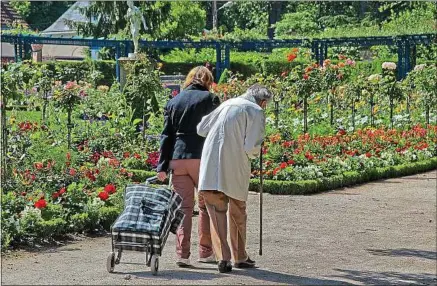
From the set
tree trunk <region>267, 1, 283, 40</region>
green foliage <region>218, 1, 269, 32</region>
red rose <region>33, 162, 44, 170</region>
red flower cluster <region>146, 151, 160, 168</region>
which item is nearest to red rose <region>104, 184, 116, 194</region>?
red rose <region>33, 162, 44, 170</region>

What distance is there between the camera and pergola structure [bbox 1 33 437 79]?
33.7m

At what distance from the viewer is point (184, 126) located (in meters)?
8.36

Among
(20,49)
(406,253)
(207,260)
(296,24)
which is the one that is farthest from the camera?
(296,24)

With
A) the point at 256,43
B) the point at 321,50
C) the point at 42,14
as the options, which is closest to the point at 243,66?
the point at 256,43

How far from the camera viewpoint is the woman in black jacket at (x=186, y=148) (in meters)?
Result: 8.34

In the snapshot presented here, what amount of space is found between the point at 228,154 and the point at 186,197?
1.88ft

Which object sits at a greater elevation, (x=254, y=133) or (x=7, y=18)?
(x=7, y=18)

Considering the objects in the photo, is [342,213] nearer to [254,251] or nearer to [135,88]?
[254,251]

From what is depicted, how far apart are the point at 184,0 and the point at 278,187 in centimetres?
3480

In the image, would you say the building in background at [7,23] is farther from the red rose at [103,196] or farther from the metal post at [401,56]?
the red rose at [103,196]

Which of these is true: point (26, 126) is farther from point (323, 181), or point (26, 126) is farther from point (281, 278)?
point (281, 278)

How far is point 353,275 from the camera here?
8320mm

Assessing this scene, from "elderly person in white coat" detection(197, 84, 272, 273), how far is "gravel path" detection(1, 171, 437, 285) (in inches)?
15.7

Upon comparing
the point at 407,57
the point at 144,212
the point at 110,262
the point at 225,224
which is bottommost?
the point at 110,262
